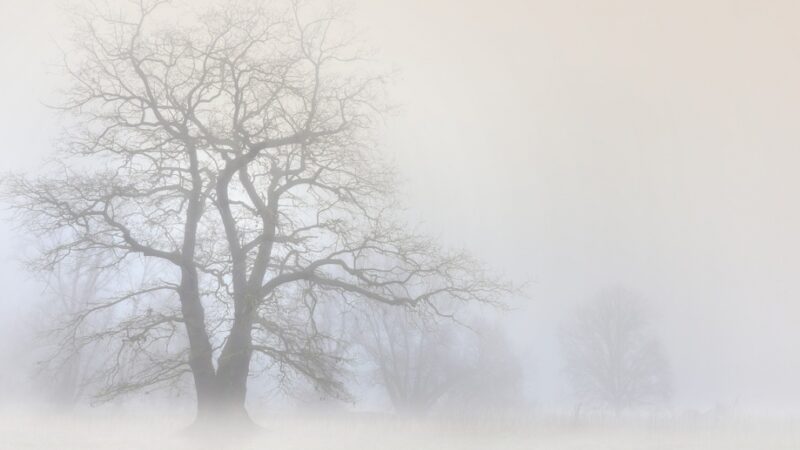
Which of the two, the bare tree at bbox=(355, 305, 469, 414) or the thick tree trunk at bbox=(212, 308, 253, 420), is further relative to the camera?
the bare tree at bbox=(355, 305, 469, 414)

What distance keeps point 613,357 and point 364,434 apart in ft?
7.86

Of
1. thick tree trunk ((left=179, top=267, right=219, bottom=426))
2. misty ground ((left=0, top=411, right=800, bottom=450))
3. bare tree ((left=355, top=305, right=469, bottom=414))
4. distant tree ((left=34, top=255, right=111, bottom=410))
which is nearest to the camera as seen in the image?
misty ground ((left=0, top=411, right=800, bottom=450))

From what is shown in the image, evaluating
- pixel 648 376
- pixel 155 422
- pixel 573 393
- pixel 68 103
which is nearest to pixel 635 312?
pixel 648 376

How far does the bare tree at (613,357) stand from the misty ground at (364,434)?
275 millimetres

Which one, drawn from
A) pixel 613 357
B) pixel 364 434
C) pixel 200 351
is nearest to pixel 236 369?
pixel 200 351

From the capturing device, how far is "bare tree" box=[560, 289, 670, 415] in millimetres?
6031

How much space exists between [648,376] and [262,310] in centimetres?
362

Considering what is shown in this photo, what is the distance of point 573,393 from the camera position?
5938 millimetres

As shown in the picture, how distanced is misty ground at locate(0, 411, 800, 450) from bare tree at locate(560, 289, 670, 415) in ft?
0.90

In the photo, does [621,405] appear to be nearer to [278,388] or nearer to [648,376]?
[648,376]

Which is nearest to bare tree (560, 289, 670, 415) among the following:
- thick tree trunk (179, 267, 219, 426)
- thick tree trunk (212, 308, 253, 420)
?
thick tree trunk (212, 308, 253, 420)

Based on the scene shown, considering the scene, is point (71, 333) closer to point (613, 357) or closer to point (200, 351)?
point (200, 351)

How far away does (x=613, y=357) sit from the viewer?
20.3ft

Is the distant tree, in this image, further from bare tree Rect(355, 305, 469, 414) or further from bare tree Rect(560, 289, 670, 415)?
bare tree Rect(560, 289, 670, 415)
